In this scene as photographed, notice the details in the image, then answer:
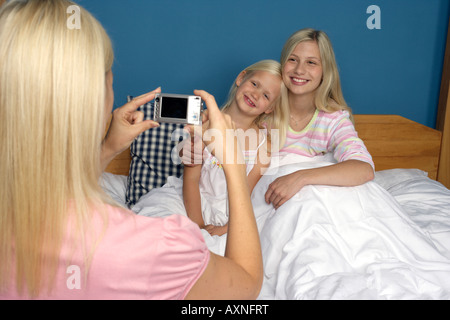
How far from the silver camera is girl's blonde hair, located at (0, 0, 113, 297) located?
360 millimetres

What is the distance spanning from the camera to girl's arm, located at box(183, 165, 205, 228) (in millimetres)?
1464

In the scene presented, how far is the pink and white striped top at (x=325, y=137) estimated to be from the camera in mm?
1512

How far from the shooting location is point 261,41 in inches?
76.8

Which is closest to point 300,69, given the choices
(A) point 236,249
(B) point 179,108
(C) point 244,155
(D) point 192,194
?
(C) point 244,155

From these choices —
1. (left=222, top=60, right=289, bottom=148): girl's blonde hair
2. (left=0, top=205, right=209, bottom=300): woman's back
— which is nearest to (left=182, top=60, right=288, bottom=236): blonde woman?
(left=222, top=60, right=289, bottom=148): girl's blonde hair

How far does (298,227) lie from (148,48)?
115cm

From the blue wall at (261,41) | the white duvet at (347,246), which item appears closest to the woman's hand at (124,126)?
the white duvet at (347,246)

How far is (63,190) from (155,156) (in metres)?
1.16

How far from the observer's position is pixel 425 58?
212 cm

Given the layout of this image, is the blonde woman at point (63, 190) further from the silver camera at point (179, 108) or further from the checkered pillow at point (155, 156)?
the checkered pillow at point (155, 156)

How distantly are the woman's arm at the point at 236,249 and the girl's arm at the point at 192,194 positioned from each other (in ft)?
2.41

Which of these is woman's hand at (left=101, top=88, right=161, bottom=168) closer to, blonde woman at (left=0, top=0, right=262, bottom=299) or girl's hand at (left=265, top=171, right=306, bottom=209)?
blonde woman at (left=0, top=0, right=262, bottom=299)

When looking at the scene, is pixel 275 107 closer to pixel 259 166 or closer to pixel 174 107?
pixel 259 166
